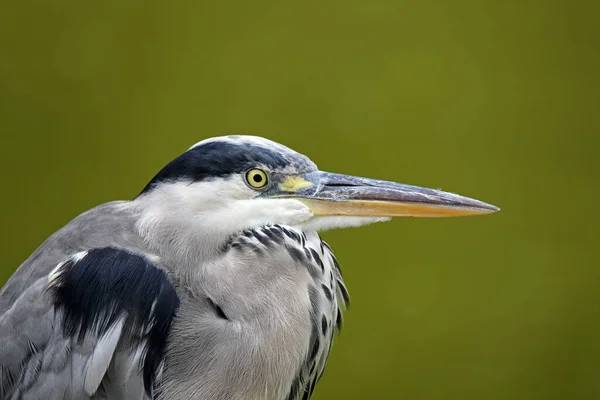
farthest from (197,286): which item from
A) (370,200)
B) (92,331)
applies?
(370,200)

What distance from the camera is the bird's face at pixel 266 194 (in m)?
1.12

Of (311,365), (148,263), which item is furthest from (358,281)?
(148,263)

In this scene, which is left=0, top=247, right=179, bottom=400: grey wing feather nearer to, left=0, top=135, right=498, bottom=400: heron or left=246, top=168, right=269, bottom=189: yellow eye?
left=0, top=135, right=498, bottom=400: heron

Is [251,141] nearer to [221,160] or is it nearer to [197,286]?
[221,160]

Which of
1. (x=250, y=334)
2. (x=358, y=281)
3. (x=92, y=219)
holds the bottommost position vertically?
(x=358, y=281)

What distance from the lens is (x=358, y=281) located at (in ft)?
7.53

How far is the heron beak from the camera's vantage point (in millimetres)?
1153

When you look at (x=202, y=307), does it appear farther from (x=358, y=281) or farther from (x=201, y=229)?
(x=358, y=281)

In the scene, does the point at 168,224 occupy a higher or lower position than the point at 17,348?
higher

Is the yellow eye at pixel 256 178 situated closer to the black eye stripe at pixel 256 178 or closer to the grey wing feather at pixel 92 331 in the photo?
the black eye stripe at pixel 256 178

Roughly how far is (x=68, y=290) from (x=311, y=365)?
36 cm

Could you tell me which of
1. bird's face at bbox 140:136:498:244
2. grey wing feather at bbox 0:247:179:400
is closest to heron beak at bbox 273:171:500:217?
bird's face at bbox 140:136:498:244

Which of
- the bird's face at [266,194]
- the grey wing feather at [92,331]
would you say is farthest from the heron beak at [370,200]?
the grey wing feather at [92,331]

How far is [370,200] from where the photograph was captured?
1.17 meters
